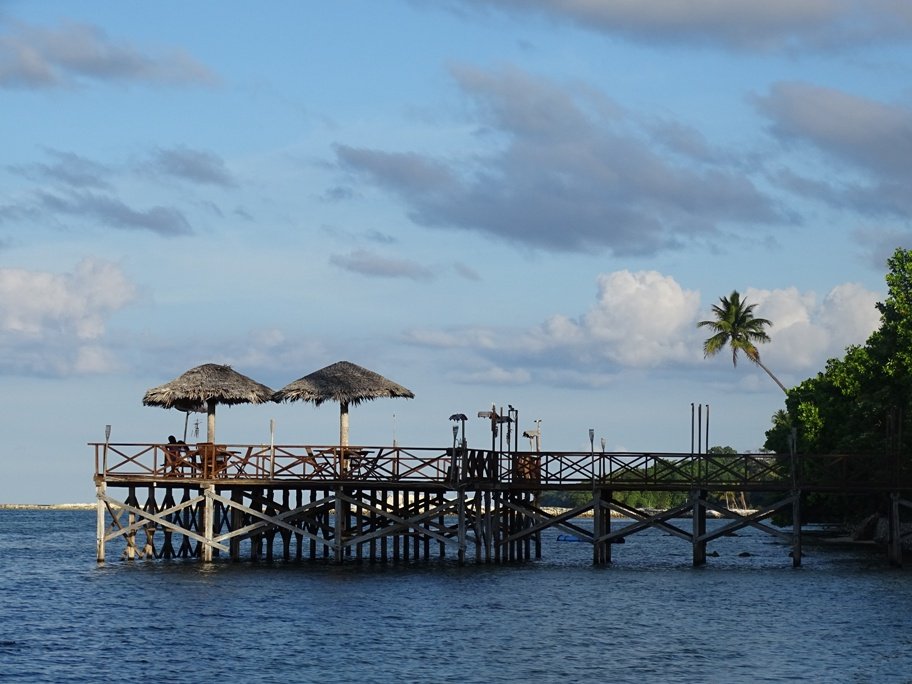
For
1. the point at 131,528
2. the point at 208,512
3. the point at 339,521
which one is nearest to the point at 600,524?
the point at 339,521

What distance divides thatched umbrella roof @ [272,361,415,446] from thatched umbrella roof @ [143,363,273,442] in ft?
3.90

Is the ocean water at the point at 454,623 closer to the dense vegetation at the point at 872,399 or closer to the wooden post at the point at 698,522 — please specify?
the wooden post at the point at 698,522

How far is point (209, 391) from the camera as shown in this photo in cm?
5050

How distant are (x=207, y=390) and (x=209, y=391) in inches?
3.4

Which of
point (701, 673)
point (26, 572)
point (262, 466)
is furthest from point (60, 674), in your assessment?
point (26, 572)

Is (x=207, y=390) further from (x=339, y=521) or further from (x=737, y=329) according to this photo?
(x=737, y=329)

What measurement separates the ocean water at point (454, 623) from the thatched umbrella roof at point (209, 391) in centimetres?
567

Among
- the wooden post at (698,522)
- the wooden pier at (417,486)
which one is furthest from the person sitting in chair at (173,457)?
the wooden post at (698,522)

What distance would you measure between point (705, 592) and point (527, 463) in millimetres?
9943

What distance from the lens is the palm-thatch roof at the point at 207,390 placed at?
50.6 m

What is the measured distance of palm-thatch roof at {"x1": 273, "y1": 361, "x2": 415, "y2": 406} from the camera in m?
50.9

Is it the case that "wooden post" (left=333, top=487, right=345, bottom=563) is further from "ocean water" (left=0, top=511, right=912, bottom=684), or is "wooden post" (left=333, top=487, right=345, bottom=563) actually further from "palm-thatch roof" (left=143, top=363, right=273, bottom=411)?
"palm-thatch roof" (left=143, top=363, right=273, bottom=411)

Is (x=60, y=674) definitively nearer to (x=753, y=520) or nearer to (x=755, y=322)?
(x=753, y=520)

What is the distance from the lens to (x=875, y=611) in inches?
1558
